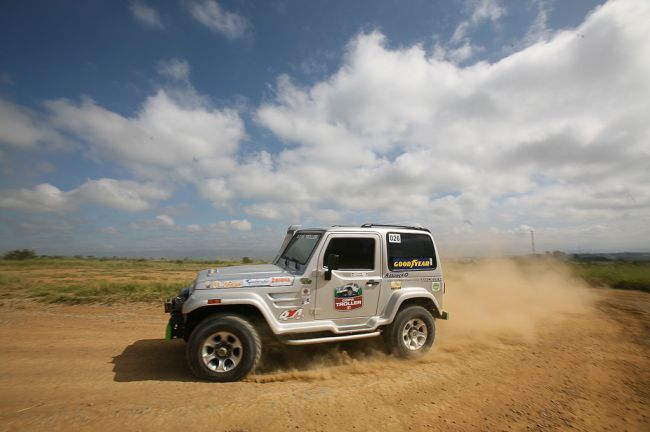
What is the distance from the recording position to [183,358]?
5176 mm

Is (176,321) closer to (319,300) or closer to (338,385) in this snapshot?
(319,300)

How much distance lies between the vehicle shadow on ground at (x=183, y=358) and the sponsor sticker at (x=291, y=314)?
81 centimetres

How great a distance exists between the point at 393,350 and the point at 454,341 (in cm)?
177

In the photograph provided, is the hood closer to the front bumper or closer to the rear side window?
the front bumper

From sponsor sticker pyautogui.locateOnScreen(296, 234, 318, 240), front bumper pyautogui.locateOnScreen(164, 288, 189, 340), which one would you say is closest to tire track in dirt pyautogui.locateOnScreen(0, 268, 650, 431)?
front bumper pyautogui.locateOnScreen(164, 288, 189, 340)

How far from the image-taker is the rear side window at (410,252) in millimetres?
5398

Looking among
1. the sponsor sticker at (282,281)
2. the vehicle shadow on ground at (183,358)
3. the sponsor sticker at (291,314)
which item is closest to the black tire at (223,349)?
the vehicle shadow on ground at (183,358)

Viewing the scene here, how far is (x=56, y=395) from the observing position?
375 centimetres

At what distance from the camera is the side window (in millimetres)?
5051

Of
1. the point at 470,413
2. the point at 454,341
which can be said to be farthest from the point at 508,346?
the point at 470,413

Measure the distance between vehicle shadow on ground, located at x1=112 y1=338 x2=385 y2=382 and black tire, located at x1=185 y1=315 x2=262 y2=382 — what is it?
338mm

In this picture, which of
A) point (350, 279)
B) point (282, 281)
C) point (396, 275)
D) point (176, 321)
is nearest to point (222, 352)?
point (176, 321)

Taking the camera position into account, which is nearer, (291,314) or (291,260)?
(291,314)

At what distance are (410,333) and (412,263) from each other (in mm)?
1195
